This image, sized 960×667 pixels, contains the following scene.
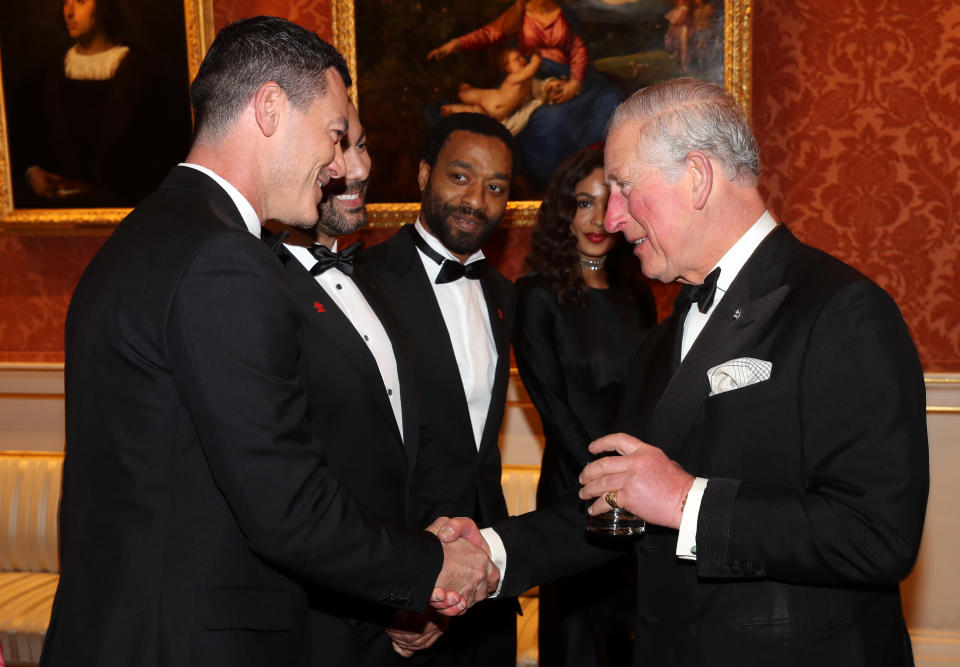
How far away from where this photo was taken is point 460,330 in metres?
3.14

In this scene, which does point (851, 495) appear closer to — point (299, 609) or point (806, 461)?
point (806, 461)

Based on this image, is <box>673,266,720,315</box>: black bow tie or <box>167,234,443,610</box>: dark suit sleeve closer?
<box>167,234,443,610</box>: dark suit sleeve

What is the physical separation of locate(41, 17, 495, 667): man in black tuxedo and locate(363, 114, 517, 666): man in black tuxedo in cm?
106

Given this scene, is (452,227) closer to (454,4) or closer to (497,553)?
(497,553)

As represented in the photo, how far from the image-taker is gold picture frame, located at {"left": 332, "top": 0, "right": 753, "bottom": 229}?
4051 millimetres

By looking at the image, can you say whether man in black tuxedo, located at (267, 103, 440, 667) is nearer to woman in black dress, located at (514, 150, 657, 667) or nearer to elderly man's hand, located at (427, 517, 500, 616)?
elderly man's hand, located at (427, 517, 500, 616)

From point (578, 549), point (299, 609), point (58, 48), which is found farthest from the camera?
point (58, 48)

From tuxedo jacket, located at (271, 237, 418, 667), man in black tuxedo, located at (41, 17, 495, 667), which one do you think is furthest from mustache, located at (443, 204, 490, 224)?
man in black tuxedo, located at (41, 17, 495, 667)

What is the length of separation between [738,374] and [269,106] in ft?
3.45

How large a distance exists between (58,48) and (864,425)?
4522 millimetres

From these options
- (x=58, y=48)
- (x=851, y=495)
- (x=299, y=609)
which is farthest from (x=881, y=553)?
(x=58, y=48)

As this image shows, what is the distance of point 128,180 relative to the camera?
470 cm

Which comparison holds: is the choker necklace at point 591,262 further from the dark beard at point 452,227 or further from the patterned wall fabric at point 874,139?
the patterned wall fabric at point 874,139

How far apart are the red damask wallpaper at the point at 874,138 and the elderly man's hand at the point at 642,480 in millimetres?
2862
